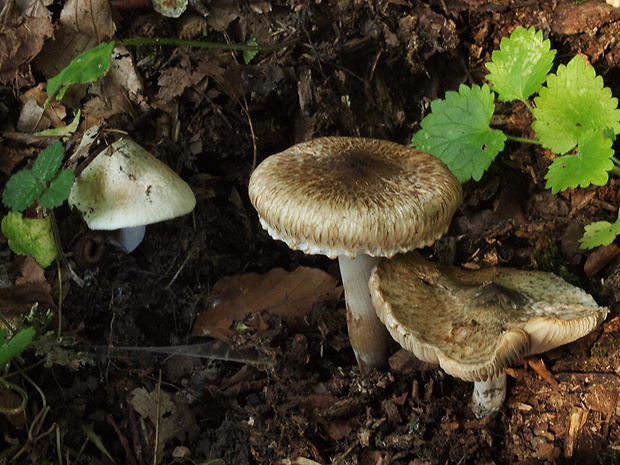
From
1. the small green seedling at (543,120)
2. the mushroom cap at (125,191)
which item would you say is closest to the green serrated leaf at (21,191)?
the mushroom cap at (125,191)

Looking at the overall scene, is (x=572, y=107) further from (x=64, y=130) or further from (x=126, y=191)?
(x=64, y=130)

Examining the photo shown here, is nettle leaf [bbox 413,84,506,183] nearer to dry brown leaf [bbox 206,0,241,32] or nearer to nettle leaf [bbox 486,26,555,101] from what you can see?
nettle leaf [bbox 486,26,555,101]

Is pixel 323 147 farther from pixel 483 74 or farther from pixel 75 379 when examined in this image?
pixel 75 379

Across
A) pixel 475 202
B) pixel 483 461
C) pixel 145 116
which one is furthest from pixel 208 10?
pixel 483 461

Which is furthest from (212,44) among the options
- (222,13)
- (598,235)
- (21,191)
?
(598,235)

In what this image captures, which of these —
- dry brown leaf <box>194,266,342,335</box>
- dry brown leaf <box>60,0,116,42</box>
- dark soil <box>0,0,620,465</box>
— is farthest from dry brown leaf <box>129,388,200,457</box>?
dry brown leaf <box>60,0,116,42</box>

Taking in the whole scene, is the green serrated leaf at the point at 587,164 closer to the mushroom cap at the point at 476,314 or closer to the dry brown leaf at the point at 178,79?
the mushroom cap at the point at 476,314

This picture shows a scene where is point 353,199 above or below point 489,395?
above
